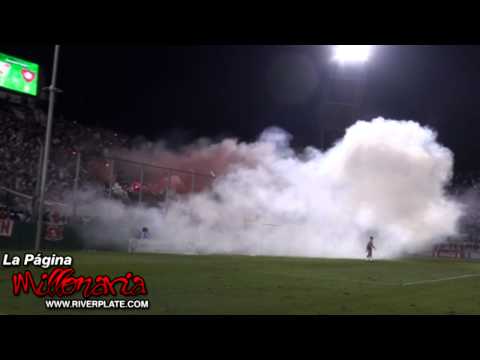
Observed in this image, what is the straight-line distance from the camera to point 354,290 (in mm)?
12516

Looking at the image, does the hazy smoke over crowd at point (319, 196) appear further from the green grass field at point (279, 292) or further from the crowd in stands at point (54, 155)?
the green grass field at point (279, 292)

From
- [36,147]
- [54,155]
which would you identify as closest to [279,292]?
[54,155]

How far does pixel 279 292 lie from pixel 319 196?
71.0ft

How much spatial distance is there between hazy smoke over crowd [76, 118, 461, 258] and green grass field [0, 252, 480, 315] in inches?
547

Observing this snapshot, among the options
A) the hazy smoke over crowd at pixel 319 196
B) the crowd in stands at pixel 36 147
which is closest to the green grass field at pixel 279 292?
the crowd in stands at pixel 36 147

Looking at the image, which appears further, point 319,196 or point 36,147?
point 319,196

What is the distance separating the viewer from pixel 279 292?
37.6 ft

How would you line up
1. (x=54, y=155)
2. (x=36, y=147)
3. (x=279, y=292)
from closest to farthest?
1. (x=279, y=292)
2. (x=36, y=147)
3. (x=54, y=155)

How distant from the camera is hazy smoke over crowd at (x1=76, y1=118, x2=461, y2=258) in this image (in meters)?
30.6

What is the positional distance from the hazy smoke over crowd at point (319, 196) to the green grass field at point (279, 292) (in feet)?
45.6

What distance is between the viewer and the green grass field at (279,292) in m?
9.18

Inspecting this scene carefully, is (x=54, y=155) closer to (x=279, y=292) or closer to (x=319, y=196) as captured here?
(x=319, y=196)

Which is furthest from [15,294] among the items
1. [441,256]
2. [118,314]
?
[441,256]
